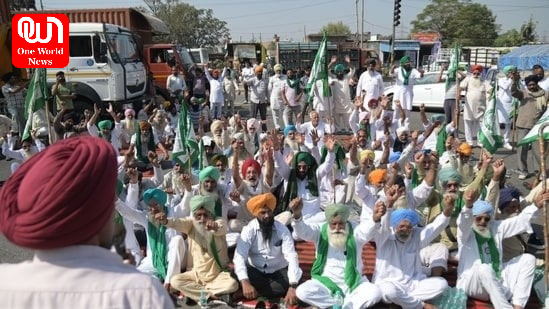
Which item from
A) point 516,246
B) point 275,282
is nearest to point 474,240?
point 516,246

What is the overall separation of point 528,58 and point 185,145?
23000 millimetres

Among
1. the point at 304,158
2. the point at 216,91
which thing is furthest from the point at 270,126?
the point at 304,158

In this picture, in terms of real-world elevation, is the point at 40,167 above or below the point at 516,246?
above

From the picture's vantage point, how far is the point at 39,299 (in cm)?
109

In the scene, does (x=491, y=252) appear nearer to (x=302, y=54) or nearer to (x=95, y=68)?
(x=95, y=68)

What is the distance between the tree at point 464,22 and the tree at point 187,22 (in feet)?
88.5

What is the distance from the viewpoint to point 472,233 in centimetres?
411

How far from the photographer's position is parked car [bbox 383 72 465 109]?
568 inches

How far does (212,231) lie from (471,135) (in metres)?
7.15

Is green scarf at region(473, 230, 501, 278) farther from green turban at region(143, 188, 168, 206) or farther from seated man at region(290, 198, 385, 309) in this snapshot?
green turban at region(143, 188, 168, 206)

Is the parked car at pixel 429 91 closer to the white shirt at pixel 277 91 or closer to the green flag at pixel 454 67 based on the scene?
the green flag at pixel 454 67

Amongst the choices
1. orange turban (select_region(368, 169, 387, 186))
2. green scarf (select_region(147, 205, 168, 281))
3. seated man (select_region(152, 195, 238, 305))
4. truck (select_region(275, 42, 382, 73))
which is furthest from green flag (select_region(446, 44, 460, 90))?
truck (select_region(275, 42, 382, 73))

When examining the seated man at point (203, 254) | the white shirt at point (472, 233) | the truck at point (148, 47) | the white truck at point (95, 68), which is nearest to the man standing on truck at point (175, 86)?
the white truck at point (95, 68)

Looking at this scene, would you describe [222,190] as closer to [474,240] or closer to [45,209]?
[474,240]
